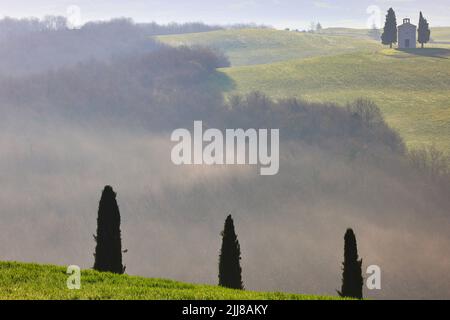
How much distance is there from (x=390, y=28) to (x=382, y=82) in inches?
1104

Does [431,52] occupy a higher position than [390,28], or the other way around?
[390,28]

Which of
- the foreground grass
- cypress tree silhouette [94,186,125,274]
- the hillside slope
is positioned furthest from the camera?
the hillside slope

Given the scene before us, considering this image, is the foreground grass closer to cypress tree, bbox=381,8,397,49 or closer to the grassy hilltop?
the grassy hilltop

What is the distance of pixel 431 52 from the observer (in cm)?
18725

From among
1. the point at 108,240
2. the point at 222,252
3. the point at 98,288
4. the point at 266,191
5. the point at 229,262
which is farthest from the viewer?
the point at 266,191

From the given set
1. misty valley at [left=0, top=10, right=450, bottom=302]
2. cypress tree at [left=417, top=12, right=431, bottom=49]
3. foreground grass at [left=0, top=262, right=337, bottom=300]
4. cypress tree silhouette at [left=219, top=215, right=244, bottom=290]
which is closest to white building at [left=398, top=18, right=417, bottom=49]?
cypress tree at [left=417, top=12, right=431, bottom=49]

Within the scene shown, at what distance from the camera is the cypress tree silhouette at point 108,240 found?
1676 inches

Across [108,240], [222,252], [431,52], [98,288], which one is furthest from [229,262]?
[431,52]

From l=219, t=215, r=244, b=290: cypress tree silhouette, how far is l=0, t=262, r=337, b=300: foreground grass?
9.00 meters

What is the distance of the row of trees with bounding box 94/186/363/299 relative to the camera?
140 feet

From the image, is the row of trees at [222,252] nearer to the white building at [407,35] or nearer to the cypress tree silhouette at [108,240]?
the cypress tree silhouette at [108,240]

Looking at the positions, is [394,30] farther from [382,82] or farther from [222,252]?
[222,252]
